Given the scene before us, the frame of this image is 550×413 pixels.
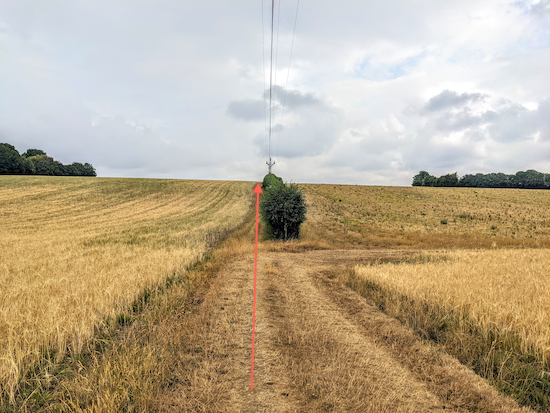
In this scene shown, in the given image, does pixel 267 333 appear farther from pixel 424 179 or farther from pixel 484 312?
pixel 424 179

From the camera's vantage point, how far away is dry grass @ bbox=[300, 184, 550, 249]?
25.8 metres

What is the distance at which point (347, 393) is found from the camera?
4707 millimetres

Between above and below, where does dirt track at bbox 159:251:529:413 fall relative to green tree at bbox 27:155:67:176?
below

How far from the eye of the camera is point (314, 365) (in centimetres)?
550

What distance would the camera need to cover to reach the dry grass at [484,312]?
5438 millimetres

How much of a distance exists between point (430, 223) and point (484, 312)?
32.3 metres

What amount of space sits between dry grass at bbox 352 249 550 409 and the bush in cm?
1160

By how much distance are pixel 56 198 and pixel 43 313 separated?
149 ft

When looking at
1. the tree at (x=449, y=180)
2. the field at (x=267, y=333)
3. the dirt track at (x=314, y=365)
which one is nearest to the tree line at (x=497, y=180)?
the tree at (x=449, y=180)

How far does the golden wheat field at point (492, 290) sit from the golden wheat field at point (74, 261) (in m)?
8.68

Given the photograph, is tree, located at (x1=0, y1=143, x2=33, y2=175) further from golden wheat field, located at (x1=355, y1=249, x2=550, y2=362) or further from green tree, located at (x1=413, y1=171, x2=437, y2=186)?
green tree, located at (x1=413, y1=171, x2=437, y2=186)

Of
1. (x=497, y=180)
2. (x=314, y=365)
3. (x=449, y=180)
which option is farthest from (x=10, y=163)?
(x=497, y=180)

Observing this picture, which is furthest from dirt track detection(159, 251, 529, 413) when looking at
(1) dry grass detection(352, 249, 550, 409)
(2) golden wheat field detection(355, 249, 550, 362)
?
(2) golden wheat field detection(355, 249, 550, 362)

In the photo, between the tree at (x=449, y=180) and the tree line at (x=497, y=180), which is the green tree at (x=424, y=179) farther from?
the tree at (x=449, y=180)
